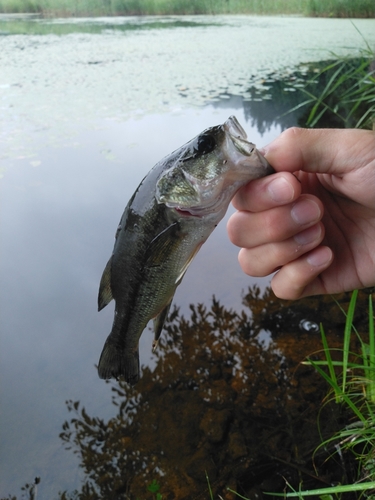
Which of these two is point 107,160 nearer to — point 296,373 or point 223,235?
point 223,235

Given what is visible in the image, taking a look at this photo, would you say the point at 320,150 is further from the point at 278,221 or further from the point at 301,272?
the point at 301,272

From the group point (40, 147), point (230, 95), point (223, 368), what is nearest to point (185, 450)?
point (223, 368)

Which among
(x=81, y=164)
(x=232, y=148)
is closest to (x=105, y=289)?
(x=232, y=148)

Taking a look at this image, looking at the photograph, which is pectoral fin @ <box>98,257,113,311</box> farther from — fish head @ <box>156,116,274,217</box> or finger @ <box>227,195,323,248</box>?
finger @ <box>227,195,323,248</box>

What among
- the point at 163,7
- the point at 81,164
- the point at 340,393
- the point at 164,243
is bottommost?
the point at 340,393

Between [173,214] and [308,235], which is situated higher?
[173,214]

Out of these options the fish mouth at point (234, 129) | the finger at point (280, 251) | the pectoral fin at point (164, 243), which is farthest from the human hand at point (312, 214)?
the pectoral fin at point (164, 243)

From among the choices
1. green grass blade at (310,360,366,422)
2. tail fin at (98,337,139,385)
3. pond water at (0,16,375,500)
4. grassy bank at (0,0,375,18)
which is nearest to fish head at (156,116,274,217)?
tail fin at (98,337,139,385)
